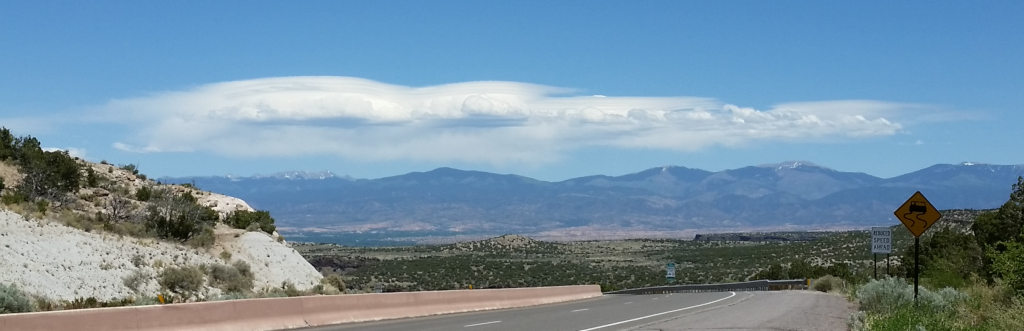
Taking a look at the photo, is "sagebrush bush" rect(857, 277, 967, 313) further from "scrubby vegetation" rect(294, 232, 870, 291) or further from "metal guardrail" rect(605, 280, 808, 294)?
"scrubby vegetation" rect(294, 232, 870, 291)

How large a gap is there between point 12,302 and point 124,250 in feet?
54.0

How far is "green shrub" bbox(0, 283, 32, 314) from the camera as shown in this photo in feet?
69.7

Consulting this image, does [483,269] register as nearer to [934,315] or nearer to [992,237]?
[992,237]

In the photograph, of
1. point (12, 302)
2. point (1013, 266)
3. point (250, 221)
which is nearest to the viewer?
point (12, 302)

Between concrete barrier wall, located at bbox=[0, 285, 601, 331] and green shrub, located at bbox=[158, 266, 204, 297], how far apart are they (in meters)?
9.58

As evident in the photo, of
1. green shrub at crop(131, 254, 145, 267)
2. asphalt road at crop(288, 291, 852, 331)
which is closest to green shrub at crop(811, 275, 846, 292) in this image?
asphalt road at crop(288, 291, 852, 331)

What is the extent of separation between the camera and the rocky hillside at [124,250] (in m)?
33.3

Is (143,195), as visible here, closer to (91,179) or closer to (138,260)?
(91,179)

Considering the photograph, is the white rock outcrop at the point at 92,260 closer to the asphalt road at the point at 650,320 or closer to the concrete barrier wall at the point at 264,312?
the concrete barrier wall at the point at 264,312

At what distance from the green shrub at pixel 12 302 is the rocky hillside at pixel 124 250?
845 centimetres

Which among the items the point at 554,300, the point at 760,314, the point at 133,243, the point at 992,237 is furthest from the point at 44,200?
the point at 992,237

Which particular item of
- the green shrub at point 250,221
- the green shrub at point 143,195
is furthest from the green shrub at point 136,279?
the green shrub at point 143,195

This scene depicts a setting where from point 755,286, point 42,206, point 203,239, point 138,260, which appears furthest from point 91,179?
point 755,286

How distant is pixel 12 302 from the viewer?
21.4 metres
